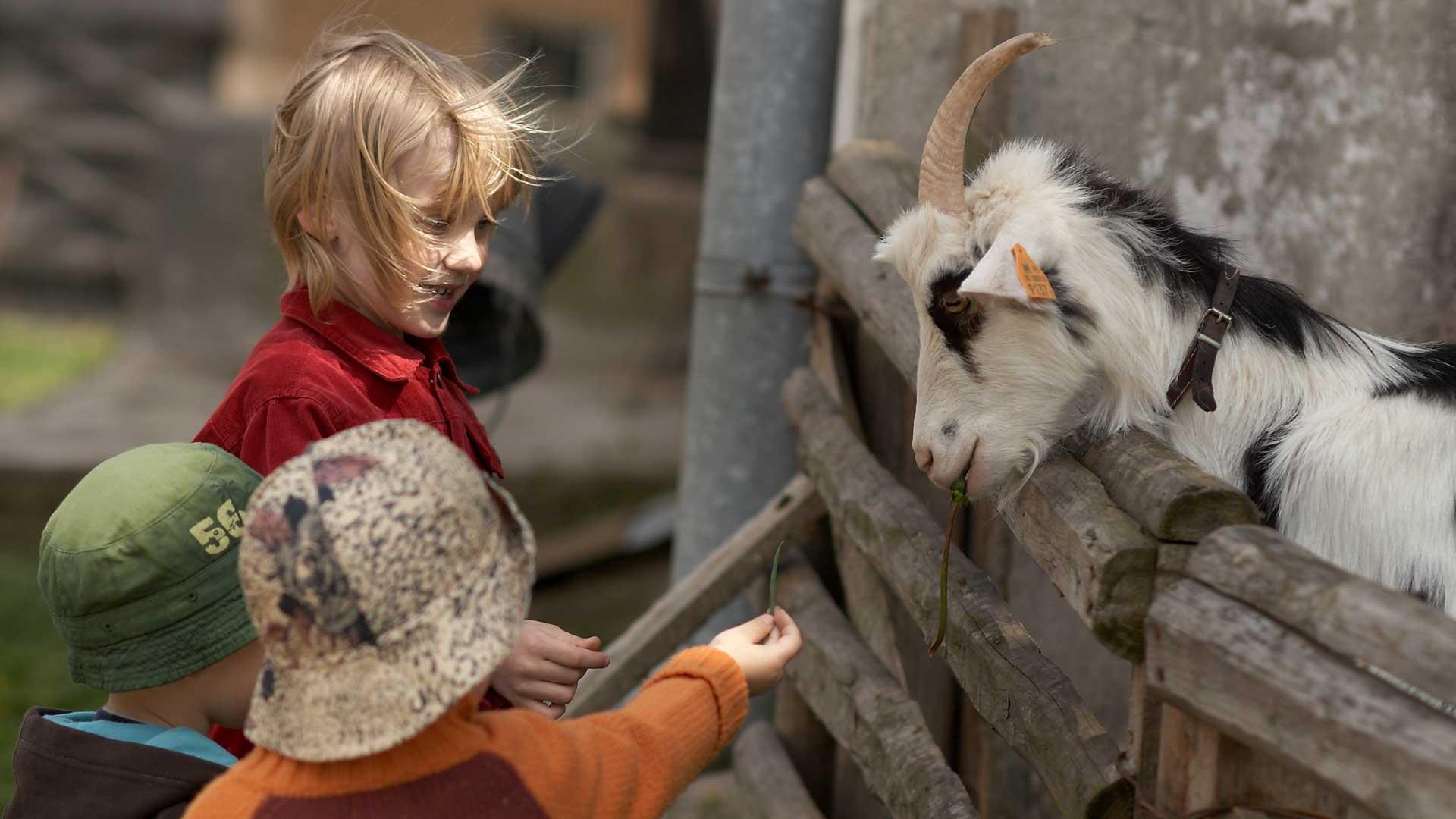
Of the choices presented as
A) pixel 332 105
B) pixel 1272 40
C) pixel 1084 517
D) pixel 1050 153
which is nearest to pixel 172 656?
pixel 332 105

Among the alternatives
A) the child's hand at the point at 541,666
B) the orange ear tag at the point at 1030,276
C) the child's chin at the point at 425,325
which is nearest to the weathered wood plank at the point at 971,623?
the orange ear tag at the point at 1030,276

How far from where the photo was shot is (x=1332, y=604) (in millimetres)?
1609

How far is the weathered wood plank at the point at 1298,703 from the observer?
1464 mm

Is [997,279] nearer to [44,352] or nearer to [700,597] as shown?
[700,597]

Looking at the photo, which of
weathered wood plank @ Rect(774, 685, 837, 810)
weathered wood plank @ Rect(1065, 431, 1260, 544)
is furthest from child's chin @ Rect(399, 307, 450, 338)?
weathered wood plank @ Rect(774, 685, 837, 810)

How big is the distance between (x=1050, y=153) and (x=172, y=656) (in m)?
1.75

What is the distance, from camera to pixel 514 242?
4535 millimetres

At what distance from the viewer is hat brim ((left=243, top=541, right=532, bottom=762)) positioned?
1595 mm

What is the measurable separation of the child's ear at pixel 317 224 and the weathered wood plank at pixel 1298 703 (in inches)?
59.9

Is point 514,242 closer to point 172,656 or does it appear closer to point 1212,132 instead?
point 1212,132

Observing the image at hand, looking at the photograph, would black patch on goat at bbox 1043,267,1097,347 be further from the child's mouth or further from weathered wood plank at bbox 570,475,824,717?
weathered wood plank at bbox 570,475,824,717

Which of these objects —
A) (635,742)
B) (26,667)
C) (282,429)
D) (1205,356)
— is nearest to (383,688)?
(635,742)

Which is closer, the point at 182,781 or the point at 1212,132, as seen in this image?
the point at 182,781

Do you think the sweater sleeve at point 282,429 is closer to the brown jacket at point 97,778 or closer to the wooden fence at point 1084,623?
the brown jacket at point 97,778
